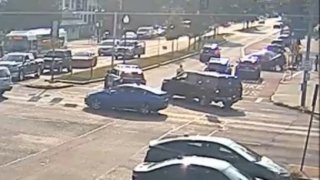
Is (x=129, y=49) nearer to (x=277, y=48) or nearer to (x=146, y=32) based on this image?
(x=146, y=32)

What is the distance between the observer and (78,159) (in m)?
14.4

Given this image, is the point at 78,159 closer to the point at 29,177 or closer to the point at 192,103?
the point at 29,177

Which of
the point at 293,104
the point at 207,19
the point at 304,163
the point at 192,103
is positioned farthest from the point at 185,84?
the point at 304,163

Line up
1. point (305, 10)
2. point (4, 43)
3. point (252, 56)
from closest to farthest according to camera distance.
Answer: point (305, 10), point (4, 43), point (252, 56)

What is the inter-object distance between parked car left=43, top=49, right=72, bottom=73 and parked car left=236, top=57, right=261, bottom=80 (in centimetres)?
731

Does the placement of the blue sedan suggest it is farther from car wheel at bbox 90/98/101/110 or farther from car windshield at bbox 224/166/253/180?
car windshield at bbox 224/166/253/180

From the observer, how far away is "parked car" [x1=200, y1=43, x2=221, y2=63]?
35.2m

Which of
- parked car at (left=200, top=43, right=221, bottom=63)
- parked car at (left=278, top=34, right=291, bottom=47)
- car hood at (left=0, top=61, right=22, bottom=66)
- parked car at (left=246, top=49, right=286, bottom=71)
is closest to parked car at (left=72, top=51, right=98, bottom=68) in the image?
parked car at (left=200, top=43, right=221, bottom=63)

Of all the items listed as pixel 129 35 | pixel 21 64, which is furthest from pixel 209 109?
pixel 129 35

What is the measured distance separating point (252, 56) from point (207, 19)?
20.1 ft

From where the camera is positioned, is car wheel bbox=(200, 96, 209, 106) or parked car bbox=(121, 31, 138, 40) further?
parked car bbox=(121, 31, 138, 40)

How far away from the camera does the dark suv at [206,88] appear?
81.0 ft

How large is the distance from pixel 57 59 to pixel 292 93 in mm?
9376

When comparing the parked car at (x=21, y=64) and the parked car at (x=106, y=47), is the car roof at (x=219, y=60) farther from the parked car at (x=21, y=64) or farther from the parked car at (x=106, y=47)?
the parked car at (x=21, y=64)
